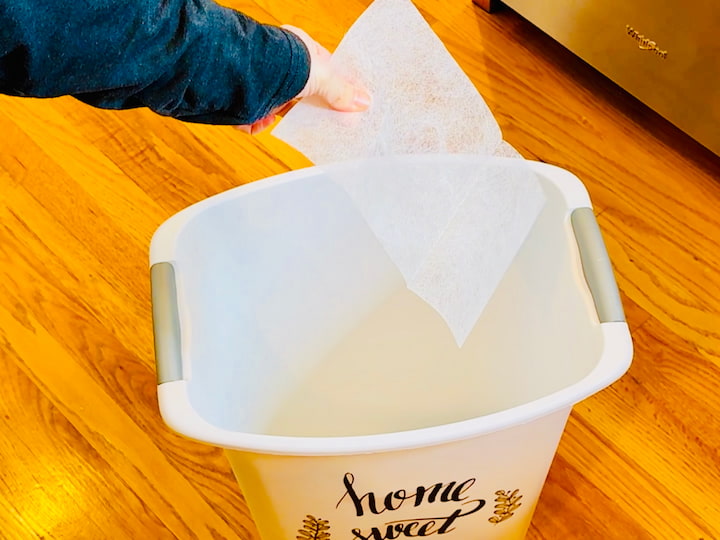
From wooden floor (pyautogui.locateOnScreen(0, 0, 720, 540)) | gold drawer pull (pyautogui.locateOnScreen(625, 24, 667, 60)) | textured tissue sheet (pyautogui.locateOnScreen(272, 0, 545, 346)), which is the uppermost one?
gold drawer pull (pyautogui.locateOnScreen(625, 24, 667, 60))

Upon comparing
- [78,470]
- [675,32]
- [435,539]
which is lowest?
[78,470]

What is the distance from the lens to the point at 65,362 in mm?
1005

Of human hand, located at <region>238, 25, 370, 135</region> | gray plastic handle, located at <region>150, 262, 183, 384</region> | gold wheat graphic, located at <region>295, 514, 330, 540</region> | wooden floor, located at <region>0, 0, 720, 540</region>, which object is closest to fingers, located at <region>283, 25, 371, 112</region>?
human hand, located at <region>238, 25, 370, 135</region>

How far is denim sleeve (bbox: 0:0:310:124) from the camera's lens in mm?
452

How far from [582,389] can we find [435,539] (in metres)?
0.25

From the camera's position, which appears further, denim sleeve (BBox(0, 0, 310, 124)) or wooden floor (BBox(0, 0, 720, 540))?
wooden floor (BBox(0, 0, 720, 540))

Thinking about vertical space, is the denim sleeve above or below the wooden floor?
above

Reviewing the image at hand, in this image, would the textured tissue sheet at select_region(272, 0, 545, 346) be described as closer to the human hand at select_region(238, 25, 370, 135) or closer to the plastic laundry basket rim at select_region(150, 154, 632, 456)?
the human hand at select_region(238, 25, 370, 135)

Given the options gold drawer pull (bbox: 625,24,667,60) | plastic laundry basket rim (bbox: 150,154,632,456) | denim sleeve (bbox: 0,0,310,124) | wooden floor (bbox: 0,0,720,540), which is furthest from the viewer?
gold drawer pull (bbox: 625,24,667,60)

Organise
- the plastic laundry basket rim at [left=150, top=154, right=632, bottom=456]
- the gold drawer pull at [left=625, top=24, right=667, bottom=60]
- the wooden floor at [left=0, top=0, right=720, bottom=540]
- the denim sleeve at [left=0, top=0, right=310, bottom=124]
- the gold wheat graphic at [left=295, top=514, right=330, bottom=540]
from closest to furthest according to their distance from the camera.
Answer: the denim sleeve at [left=0, top=0, right=310, bottom=124] < the plastic laundry basket rim at [left=150, top=154, right=632, bottom=456] < the gold wheat graphic at [left=295, top=514, right=330, bottom=540] < the wooden floor at [left=0, top=0, right=720, bottom=540] < the gold drawer pull at [left=625, top=24, right=667, bottom=60]

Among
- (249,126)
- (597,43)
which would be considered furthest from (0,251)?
(597,43)

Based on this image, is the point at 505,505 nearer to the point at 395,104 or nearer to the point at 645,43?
the point at 395,104

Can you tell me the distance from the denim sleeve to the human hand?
0.02 metres

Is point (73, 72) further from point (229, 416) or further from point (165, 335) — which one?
point (229, 416)
